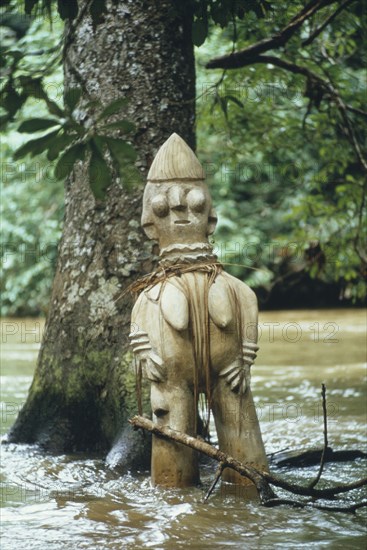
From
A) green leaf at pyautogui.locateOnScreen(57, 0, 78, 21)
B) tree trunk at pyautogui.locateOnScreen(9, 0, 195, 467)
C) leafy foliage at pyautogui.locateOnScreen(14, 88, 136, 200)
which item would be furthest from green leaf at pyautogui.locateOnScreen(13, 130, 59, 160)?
tree trunk at pyautogui.locateOnScreen(9, 0, 195, 467)

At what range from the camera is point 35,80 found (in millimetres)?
2510

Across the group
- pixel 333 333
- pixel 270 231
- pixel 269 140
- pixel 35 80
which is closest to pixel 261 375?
pixel 269 140

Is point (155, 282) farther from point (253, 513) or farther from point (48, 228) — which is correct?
point (48, 228)

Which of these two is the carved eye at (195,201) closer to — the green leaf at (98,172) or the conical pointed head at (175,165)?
the conical pointed head at (175,165)

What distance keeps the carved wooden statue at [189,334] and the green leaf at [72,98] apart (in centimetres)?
194

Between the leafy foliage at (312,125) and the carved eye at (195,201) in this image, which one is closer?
the carved eye at (195,201)

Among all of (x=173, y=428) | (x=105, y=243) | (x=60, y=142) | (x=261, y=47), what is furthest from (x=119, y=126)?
(x=261, y=47)

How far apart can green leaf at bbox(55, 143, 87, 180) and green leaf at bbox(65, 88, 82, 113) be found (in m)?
0.20

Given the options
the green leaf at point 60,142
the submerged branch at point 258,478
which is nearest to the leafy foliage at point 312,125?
the submerged branch at point 258,478

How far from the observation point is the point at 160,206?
4398 millimetres

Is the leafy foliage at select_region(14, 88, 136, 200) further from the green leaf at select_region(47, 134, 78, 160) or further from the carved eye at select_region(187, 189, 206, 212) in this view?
the carved eye at select_region(187, 189, 206, 212)

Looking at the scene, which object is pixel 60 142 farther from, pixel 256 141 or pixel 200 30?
pixel 256 141

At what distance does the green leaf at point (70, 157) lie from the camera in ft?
8.41

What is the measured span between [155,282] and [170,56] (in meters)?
2.15
